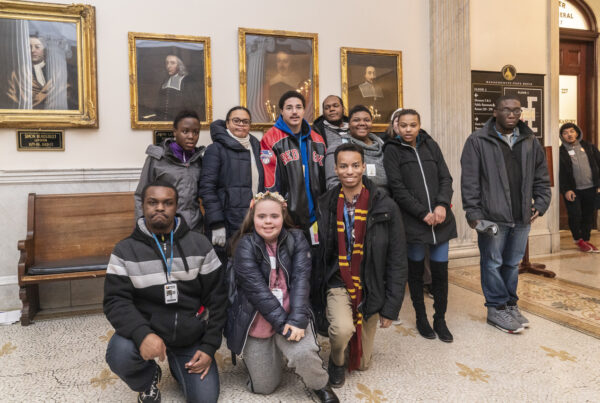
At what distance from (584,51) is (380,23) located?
4.57 m

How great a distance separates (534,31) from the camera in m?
5.67

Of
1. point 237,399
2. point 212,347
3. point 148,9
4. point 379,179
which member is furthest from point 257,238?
point 148,9

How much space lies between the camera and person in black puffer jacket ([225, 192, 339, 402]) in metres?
2.22

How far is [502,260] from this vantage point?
331 centimetres

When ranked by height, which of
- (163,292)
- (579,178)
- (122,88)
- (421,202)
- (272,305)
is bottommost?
(272,305)

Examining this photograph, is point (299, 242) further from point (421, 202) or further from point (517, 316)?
point (517, 316)

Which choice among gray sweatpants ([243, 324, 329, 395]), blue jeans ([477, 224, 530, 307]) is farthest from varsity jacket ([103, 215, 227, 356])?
blue jeans ([477, 224, 530, 307])

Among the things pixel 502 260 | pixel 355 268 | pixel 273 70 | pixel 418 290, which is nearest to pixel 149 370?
pixel 355 268

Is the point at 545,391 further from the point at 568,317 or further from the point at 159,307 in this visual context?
the point at 159,307

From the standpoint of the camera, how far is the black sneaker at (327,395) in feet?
7.20

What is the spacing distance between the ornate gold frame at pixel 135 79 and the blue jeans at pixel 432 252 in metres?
2.44

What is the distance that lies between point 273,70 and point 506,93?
3.18m

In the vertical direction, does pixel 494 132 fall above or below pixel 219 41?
below

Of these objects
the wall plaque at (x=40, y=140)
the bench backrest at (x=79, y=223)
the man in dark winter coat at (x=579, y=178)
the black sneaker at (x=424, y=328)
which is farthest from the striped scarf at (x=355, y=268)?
the man in dark winter coat at (x=579, y=178)
